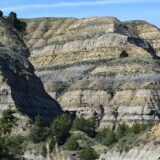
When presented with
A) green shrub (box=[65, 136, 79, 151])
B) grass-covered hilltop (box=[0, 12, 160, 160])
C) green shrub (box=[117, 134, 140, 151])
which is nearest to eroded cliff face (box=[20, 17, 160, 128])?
grass-covered hilltop (box=[0, 12, 160, 160])

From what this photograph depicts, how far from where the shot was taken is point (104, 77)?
16912cm

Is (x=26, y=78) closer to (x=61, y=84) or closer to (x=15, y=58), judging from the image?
(x=15, y=58)

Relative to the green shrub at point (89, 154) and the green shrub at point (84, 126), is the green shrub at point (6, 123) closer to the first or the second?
the green shrub at point (89, 154)

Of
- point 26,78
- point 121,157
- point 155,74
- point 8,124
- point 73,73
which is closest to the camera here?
point 121,157

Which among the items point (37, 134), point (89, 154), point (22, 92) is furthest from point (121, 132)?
point (89, 154)

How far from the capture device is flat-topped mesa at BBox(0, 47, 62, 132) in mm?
138000

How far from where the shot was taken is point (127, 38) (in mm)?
194250

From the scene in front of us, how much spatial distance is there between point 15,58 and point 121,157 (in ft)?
212

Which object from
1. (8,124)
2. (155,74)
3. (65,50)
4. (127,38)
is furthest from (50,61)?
(8,124)

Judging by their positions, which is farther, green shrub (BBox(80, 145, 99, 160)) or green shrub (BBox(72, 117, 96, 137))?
green shrub (BBox(72, 117, 96, 137))

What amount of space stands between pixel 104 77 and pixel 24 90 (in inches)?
1071

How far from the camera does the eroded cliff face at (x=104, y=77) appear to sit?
15825cm

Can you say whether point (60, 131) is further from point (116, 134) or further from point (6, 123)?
point (6, 123)

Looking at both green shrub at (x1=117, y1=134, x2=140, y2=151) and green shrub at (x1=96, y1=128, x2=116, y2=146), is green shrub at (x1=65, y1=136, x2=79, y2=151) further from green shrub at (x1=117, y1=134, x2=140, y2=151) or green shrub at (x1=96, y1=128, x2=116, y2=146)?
green shrub at (x1=117, y1=134, x2=140, y2=151)
